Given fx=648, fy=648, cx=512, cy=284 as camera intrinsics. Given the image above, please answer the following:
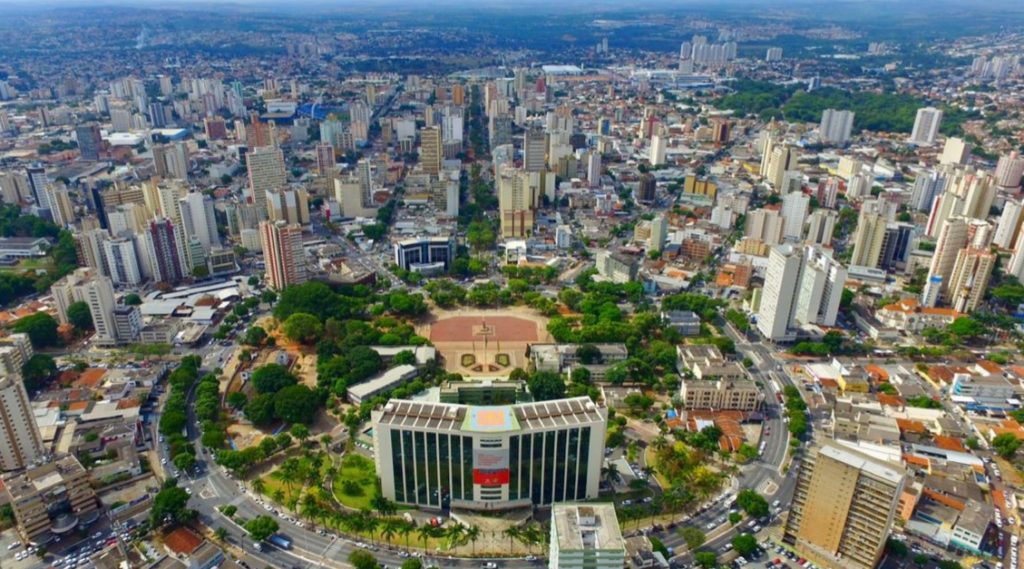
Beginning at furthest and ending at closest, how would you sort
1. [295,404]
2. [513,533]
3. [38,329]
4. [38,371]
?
[38,329] → [38,371] → [295,404] → [513,533]

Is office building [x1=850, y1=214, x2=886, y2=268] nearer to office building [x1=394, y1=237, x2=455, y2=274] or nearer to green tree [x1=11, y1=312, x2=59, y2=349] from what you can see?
office building [x1=394, y1=237, x2=455, y2=274]

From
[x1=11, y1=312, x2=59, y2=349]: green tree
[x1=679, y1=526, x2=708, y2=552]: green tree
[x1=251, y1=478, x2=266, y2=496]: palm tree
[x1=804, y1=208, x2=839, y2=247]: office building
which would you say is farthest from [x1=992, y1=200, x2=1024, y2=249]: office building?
[x1=11, y1=312, x2=59, y2=349]: green tree

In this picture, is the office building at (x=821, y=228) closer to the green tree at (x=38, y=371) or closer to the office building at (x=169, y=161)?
the green tree at (x=38, y=371)

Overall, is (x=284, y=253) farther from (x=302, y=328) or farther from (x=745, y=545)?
(x=745, y=545)


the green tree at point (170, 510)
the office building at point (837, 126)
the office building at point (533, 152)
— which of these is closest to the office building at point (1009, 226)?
the office building at point (837, 126)

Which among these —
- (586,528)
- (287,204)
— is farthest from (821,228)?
(287,204)

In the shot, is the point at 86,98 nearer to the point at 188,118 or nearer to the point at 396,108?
the point at 188,118
